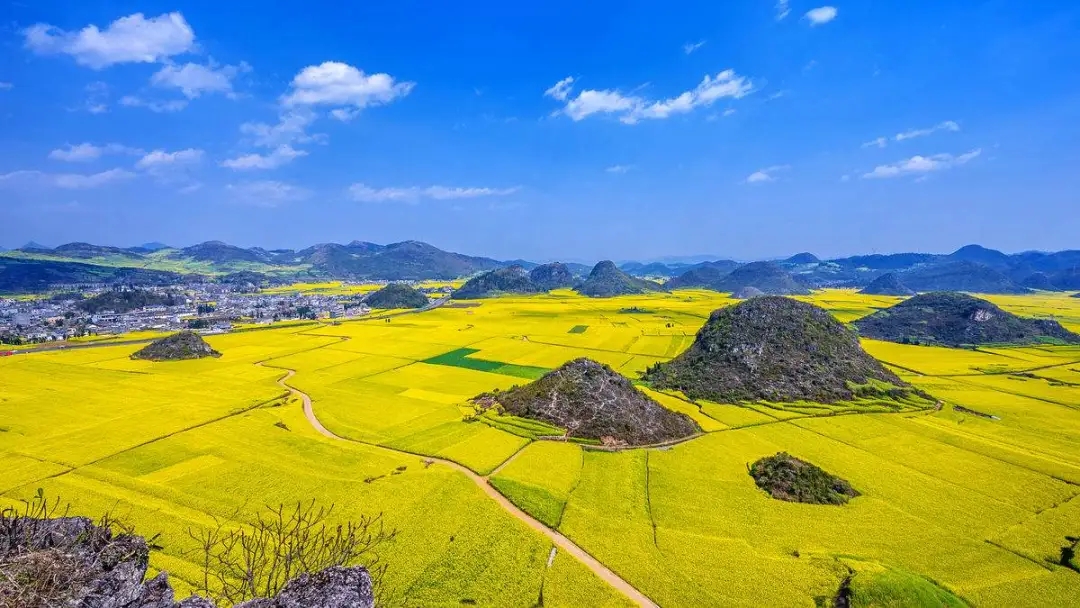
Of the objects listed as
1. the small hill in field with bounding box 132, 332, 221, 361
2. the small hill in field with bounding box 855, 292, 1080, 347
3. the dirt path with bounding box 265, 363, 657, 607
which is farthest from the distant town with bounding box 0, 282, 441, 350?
the small hill in field with bounding box 855, 292, 1080, 347

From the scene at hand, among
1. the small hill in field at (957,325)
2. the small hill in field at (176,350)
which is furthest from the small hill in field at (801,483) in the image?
the small hill in field at (957,325)

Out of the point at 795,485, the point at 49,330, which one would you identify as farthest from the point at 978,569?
the point at 49,330

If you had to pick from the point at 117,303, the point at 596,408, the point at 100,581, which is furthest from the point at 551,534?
the point at 117,303

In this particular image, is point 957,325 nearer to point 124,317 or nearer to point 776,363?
point 776,363

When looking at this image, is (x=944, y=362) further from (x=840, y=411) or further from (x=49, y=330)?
(x=49, y=330)

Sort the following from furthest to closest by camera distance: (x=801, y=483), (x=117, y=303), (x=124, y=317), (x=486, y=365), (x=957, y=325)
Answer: (x=117, y=303) < (x=124, y=317) < (x=957, y=325) < (x=486, y=365) < (x=801, y=483)

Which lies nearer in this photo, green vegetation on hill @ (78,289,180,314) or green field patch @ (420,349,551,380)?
green field patch @ (420,349,551,380)

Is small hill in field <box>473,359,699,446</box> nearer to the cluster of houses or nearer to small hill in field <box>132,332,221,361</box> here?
small hill in field <box>132,332,221,361</box>
